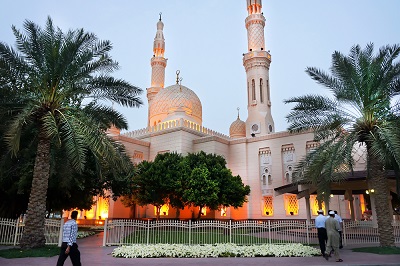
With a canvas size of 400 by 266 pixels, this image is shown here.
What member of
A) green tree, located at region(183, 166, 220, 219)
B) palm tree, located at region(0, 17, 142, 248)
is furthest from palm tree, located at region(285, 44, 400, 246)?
green tree, located at region(183, 166, 220, 219)

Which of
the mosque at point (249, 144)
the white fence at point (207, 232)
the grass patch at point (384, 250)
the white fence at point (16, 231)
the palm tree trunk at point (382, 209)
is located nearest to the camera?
the grass patch at point (384, 250)

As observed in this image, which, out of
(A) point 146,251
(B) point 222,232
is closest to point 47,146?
(A) point 146,251

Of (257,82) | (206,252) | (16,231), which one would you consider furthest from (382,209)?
(257,82)

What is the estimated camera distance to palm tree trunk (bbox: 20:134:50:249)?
9.75 m

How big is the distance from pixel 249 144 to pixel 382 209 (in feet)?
58.1

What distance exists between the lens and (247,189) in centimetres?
2236

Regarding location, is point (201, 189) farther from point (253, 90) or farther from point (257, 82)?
point (257, 82)

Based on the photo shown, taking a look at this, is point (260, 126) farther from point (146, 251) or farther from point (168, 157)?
point (146, 251)

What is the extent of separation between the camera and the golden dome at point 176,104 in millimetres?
31125

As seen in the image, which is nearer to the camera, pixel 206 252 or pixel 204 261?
pixel 204 261

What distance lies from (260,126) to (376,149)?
1880 centimetres

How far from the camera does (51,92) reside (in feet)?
34.4

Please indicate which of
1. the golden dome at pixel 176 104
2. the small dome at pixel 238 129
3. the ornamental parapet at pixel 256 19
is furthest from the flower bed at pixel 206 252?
the ornamental parapet at pixel 256 19

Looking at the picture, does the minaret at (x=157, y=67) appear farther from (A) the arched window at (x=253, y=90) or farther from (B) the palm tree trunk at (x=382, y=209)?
(B) the palm tree trunk at (x=382, y=209)
